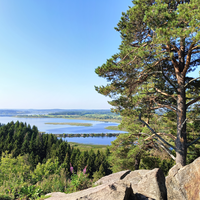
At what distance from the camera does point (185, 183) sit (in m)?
4.09

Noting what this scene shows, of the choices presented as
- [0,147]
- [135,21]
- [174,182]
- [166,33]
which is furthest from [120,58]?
[0,147]

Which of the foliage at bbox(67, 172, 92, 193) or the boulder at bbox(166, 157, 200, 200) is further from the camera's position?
the foliage at bbox(67, 172, 92, 193)

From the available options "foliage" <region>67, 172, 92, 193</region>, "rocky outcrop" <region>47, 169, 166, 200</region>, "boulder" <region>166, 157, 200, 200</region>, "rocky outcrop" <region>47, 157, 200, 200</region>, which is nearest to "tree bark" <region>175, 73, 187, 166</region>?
"rocky outcrop" <region>47, 157, 200, 200</region>

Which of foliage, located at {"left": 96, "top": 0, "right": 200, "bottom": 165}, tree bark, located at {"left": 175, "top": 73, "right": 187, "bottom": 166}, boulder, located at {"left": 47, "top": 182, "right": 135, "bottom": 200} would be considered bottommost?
boulder, located at {"left": 47, "top": 182, "right": 135, "bottom": 200}

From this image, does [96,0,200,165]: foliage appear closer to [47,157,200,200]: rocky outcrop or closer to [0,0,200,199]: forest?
[0,0,200,199]: forest

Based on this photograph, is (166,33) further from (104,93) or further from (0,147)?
(0,147)

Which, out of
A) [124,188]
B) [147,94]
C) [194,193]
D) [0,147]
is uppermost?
[147,94]

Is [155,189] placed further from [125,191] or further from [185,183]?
[125,191]

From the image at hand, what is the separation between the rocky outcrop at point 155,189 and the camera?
3420 millimetres

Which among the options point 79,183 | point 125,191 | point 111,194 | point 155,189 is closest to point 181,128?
point 155,189

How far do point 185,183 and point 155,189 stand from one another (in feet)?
2.83

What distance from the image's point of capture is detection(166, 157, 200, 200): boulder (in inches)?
151

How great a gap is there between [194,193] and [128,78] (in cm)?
503

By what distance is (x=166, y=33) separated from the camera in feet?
17.1
